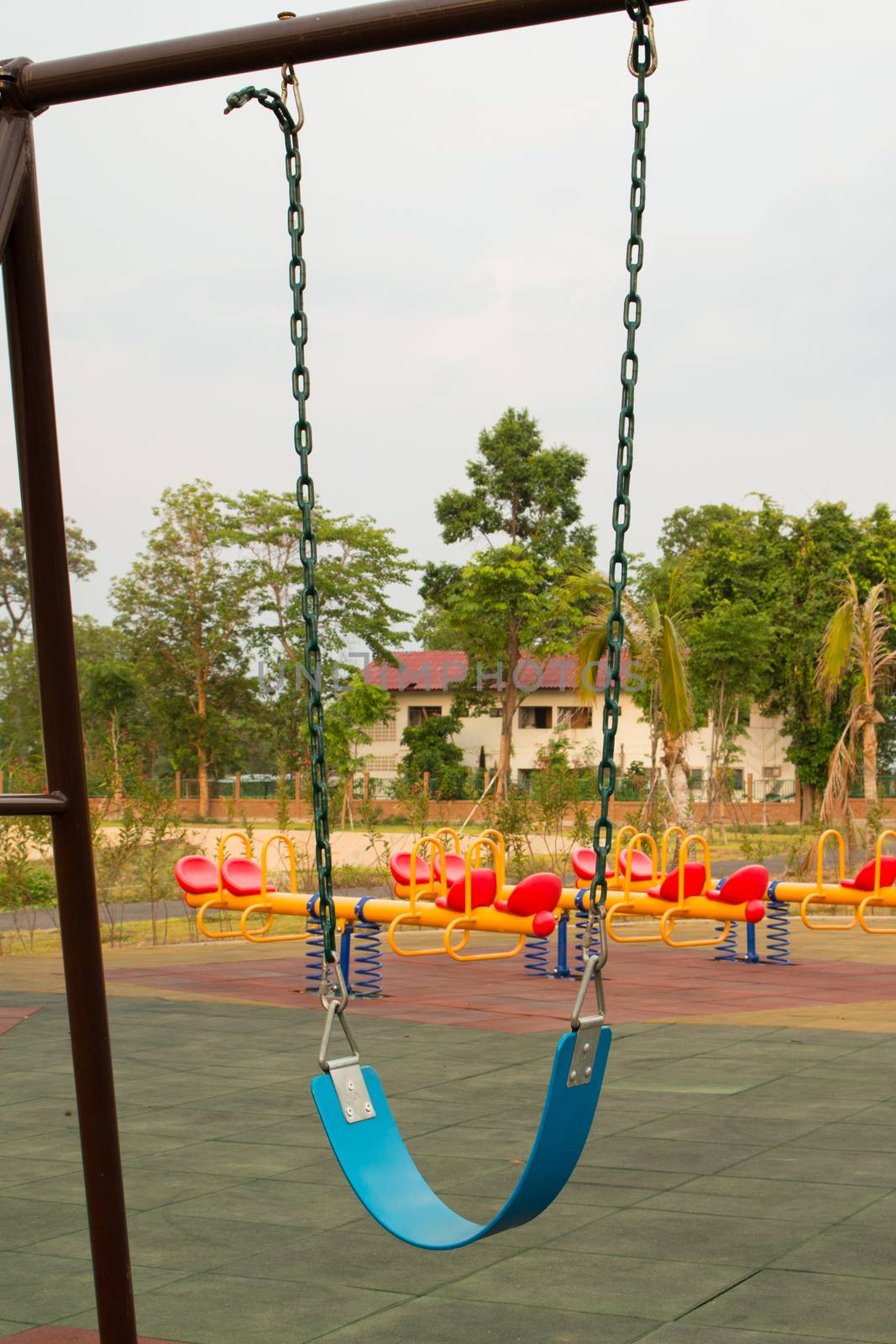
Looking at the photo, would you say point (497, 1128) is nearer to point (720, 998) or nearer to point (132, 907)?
point (720, 998)

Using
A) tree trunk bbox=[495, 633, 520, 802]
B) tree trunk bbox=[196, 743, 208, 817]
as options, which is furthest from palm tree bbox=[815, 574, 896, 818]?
tree trunk bbox=[196, 743, 208, 817]

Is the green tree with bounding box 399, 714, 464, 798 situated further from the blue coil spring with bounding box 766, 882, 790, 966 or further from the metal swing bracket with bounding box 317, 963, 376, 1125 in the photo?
the metal swing bracket with bounding box 317, 963, 376, 1125

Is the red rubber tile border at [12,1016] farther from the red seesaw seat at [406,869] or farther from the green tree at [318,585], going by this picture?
the green tree at [318,585]

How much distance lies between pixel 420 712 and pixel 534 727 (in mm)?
3469

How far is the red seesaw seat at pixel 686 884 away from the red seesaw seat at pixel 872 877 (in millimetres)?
1051

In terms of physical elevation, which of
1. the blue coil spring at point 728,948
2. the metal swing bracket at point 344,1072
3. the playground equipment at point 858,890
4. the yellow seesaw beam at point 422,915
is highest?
the metal swing bracket at point 344,1072

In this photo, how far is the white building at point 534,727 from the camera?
3950 centimetres

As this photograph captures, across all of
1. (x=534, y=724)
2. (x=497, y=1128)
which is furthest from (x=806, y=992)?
(x=534, y=724)

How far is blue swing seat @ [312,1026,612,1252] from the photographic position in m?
2.99

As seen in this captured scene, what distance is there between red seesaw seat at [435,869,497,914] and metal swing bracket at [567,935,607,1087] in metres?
7.05

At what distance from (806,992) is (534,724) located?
3421 cm

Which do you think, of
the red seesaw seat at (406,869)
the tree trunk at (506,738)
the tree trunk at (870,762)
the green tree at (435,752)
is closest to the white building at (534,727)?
the green tree at (435,752)

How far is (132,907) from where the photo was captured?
18.8 metres

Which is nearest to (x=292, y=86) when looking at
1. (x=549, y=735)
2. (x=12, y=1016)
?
(x=12, y=1016)
